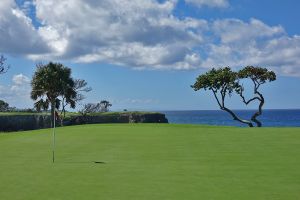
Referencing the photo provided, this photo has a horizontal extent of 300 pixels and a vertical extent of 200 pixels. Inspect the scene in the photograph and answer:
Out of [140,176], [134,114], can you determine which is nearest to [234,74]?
[140,176]

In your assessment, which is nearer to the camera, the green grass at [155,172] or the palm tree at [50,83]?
the green grass at [155,172]

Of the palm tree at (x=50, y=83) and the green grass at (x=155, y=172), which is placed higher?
the palm tree at (x=50, y=83)

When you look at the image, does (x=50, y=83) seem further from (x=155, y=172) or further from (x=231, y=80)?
(x=155, y=172)

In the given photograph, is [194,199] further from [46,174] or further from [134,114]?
[134,114]

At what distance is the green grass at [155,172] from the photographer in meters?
9.97

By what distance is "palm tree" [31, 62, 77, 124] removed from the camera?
61.8 meters

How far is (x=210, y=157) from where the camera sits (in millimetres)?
15688

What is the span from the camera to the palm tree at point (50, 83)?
203 feet

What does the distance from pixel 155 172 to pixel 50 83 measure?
167 ft

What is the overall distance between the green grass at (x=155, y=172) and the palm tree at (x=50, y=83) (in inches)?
1681

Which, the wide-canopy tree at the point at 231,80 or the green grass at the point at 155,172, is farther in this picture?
the wide-canopy tree at the point at 231,80

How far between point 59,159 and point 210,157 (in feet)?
16.3

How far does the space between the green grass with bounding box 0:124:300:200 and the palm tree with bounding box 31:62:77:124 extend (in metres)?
42.7

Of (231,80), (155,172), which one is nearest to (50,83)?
(231,80)
